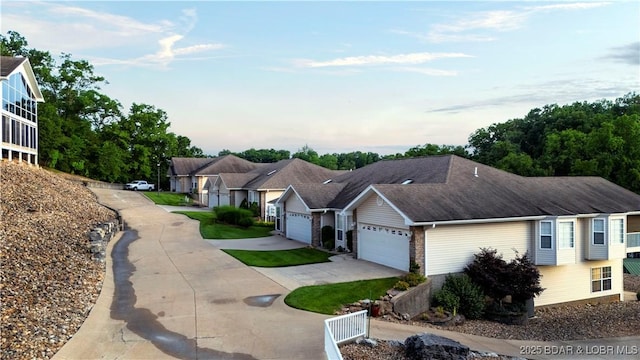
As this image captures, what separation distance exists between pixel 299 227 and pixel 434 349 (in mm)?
20200

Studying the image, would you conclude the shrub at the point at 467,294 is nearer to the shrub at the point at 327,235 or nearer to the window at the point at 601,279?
the window at the point at 601,279

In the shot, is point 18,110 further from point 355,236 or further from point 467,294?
point 467,294

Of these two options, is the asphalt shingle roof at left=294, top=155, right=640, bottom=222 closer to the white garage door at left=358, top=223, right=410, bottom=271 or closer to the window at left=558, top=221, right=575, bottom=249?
the window at left=558, top=221, right=575, bottom=249

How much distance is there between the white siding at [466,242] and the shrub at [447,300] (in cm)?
107

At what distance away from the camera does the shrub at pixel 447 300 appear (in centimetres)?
1834

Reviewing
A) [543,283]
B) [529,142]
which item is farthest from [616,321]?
[529,142]

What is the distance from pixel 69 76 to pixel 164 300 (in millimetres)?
58707

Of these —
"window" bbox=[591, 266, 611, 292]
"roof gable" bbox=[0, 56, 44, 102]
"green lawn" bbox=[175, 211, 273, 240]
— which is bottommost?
"window" bbox=[591, 266, 611, 292]

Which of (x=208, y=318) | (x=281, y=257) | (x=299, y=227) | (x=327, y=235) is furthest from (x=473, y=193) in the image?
(x=208, y=318)

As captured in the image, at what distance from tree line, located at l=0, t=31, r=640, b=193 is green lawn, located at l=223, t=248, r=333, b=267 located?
97.7ft

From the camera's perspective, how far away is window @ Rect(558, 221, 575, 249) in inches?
854

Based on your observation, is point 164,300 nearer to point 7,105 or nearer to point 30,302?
point 30,302

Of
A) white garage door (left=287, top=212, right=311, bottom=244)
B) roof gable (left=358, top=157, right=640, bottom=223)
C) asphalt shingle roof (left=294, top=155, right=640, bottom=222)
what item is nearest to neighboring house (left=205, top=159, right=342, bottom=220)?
white garage door (left=287, top=212, right=311, bottom=244)

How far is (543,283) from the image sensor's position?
22219mm
